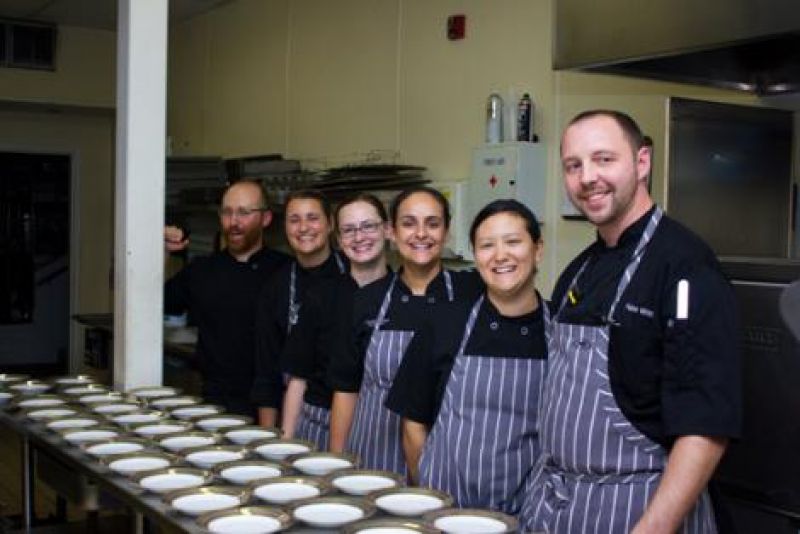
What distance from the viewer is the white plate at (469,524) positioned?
1605mm

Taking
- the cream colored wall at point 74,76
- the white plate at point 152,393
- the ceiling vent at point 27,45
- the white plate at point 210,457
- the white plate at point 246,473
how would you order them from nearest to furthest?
the white plate at point 246,473 → the white plate at point 210,457 → the white plate at point 152,393 → the ceiling vent at point 27,45 → the cream colored wall at point 74,76

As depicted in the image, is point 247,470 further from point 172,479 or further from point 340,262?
point 340,262

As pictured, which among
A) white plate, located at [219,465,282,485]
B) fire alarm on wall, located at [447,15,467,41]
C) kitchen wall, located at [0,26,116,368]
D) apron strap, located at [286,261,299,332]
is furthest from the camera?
kitchen wall, located at [0,26,116,368]

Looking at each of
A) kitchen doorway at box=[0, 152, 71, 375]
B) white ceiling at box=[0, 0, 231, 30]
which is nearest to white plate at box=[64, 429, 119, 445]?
white ceiling at box=[0, 0, 231, 30]

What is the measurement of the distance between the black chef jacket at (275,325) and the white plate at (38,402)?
2.28ft

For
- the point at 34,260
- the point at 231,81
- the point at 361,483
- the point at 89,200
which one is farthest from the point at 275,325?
the point at 34,260

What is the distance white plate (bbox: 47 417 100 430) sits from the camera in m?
2.34

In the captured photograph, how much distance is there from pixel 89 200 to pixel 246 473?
6.58 metres

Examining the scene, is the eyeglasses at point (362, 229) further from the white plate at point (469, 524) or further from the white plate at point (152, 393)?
the white plate at point (469, 524)

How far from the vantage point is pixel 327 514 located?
5.61ft

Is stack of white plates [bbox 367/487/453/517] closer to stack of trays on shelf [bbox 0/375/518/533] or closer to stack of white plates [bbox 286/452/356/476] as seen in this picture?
stack of trays on shelf [bbox 0/375/518/533]

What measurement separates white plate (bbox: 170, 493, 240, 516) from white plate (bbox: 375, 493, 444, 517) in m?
0.28

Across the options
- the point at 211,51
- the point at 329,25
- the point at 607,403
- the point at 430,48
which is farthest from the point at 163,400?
the point at 211,51

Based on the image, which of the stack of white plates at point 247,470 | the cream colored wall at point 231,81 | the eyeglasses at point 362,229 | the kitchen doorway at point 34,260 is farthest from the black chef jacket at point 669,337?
the kitchen doorway at point 34,260
